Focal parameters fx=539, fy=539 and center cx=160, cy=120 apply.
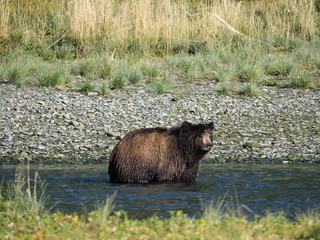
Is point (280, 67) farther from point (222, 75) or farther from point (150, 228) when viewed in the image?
point (150, 228)

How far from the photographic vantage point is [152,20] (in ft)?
60.0

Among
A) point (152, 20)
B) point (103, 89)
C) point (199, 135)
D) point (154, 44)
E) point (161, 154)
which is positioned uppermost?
point (152, 20)

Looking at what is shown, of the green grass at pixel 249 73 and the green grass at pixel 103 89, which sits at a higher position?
the green grass at pixel 249 73

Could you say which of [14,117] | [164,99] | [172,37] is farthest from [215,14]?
[14,117]

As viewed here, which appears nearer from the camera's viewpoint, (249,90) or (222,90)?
(249,90)

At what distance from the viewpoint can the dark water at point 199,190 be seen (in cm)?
723

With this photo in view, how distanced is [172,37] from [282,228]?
13239 millimetres

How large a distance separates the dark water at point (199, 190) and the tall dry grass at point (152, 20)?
28.2 feet

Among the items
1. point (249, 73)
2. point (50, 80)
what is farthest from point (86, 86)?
point (249, 73)

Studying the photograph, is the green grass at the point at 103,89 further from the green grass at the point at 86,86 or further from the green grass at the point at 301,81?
the green grass at the point at 301,81

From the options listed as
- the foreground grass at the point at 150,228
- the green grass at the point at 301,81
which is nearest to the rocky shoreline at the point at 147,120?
the green grass at the point at 301,81

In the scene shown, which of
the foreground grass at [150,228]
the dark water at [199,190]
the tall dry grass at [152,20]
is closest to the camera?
the foreground grass at [150,228]

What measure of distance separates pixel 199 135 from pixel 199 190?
947 millimetres

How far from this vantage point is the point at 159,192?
807cm
